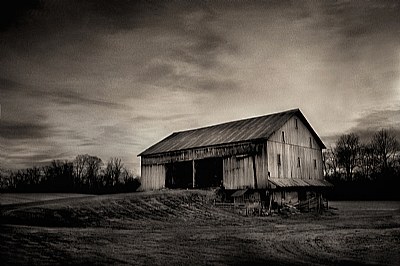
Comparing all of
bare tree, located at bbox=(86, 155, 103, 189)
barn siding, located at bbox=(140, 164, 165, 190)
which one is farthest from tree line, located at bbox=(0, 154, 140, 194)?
barn siding, located at bbox=(140, 164, 165, 190)

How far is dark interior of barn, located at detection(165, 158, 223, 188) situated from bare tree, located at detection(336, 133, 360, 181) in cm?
4575

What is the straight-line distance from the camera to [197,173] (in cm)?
3722

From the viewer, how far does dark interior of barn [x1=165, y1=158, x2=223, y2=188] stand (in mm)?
36375

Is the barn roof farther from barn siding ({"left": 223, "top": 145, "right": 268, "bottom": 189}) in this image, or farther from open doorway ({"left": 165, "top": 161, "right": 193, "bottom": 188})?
open doorway ({"left": 165, "top": 161, "right": 193, "bottom": 188})

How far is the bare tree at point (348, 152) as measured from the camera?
2922 inches

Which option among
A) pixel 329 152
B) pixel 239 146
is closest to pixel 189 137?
pixel 239 146

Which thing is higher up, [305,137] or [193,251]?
[305,137]

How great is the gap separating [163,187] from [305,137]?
15.8m

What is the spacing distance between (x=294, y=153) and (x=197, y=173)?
1006 cm

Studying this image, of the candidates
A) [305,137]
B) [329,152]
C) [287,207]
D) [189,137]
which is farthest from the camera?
[329,152]

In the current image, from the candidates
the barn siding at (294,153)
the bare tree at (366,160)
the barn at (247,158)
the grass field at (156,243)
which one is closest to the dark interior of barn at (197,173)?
the barn at (247,158)

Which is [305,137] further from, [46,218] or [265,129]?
[46,218]

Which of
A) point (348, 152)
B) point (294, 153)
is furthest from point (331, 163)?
point (294, 153)

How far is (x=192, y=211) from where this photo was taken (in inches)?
1022
